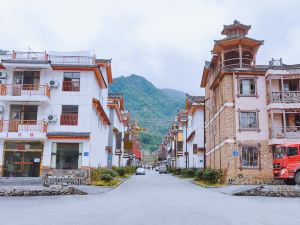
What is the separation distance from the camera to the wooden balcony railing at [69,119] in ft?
95.2

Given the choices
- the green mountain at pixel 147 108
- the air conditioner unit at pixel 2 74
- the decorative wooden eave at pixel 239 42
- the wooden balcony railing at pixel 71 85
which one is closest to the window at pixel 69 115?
the wooden balcony railing at pixel 71 85

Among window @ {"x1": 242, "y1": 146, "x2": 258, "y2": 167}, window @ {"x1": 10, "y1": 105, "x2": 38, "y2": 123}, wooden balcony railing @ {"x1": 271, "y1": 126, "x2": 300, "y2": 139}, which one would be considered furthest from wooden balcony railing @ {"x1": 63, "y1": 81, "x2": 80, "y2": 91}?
wooden balcony railing @ {"x1": 271, "y1": 126, "x2": 300, "y2": 139}

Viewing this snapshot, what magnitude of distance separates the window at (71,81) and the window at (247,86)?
47.4ft

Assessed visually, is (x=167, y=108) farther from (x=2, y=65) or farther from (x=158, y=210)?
(x=158, y=210)

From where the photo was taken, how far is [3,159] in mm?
28594

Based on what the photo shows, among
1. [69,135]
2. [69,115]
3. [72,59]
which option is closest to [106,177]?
[69,135]

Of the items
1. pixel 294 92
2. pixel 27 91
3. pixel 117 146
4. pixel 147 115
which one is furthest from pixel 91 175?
pixel 147 115

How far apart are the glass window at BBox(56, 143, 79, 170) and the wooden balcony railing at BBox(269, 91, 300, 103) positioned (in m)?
17.3

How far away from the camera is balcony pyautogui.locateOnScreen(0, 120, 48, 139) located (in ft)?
91.6

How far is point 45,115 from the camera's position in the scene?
29.3m

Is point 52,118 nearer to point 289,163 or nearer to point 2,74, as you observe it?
point 2,74

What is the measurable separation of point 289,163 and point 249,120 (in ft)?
20.6

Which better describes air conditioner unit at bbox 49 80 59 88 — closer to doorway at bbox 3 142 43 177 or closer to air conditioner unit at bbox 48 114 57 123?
air conditioner unit at bbox 48 114 57 123

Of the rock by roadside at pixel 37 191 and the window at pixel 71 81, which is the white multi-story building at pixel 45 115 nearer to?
the window at pixel 71 81
